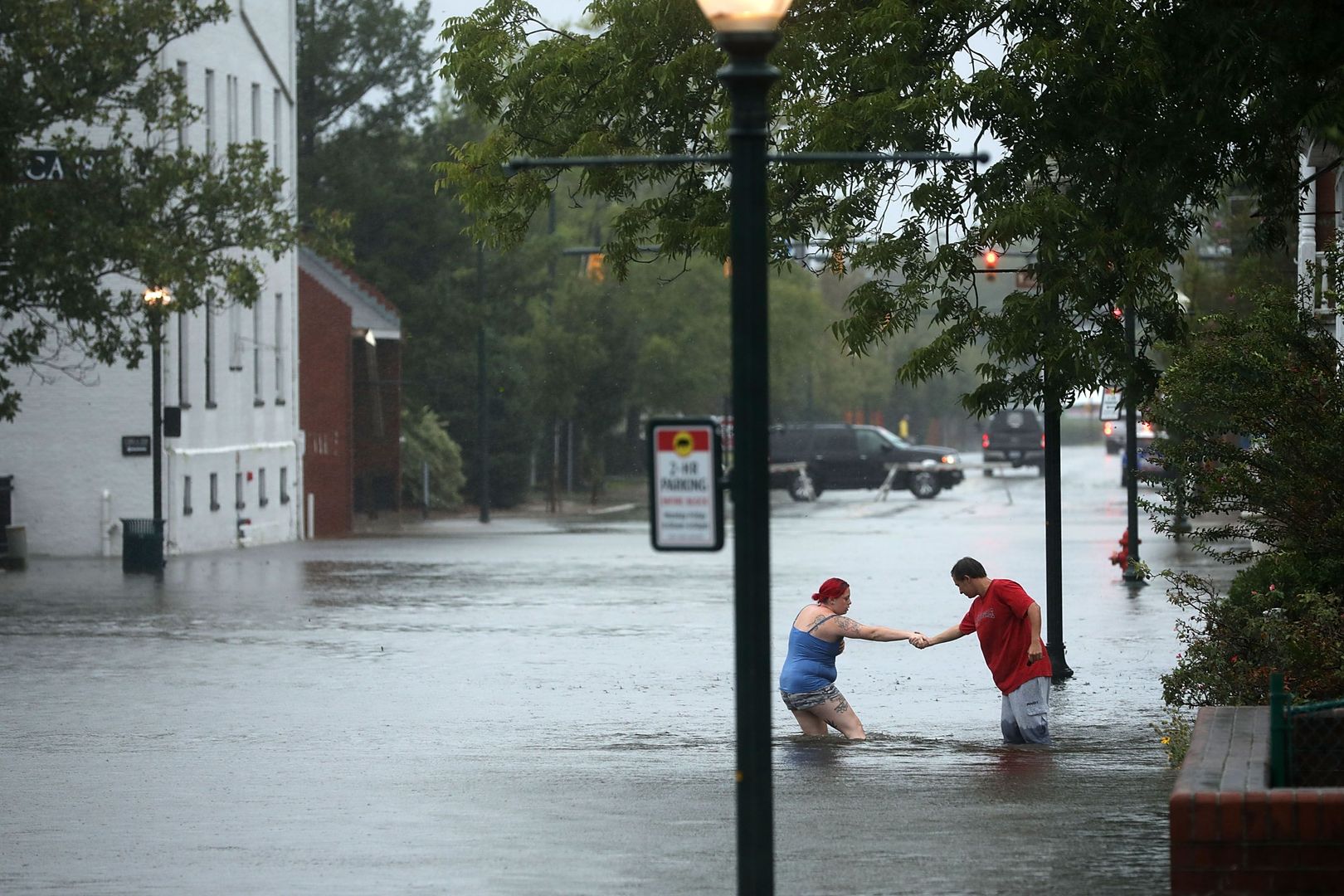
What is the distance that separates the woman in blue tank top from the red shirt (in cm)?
71

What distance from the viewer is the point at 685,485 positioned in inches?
269

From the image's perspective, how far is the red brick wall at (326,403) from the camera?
1999 inches

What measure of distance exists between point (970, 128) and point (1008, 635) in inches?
154

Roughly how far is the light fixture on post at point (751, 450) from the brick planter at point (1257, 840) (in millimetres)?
1997

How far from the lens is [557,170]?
642 inches

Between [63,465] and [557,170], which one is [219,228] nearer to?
[63,465]

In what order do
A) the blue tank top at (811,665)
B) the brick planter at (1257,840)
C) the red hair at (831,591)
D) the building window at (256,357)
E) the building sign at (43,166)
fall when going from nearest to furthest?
the brick planter at (1257,840) < the blue tank top at (811,665) < the red hair at (831,591) < the building sign at (43,166) < the building window at (256,357)

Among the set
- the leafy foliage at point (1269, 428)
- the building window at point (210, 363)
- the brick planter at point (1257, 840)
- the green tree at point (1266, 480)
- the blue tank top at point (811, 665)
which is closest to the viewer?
the brick planter at point (1257, 840)

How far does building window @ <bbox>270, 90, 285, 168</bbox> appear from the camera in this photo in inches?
1844

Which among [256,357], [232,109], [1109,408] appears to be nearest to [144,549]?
[256,357]

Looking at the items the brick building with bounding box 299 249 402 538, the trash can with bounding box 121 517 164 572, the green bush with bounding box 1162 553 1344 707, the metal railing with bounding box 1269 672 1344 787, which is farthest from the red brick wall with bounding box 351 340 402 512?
the metal railing with bounding box 1269 672 1344 787

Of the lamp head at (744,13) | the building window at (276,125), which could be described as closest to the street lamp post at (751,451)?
the lamp head at (744,13)

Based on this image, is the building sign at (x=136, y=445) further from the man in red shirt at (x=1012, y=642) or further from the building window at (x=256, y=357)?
the man in red shirt at (x=1012, y=642)

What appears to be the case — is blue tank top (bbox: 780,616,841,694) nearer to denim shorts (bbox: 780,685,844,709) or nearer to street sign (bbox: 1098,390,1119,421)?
denim shorts (bbox: 780,685,844,709)
